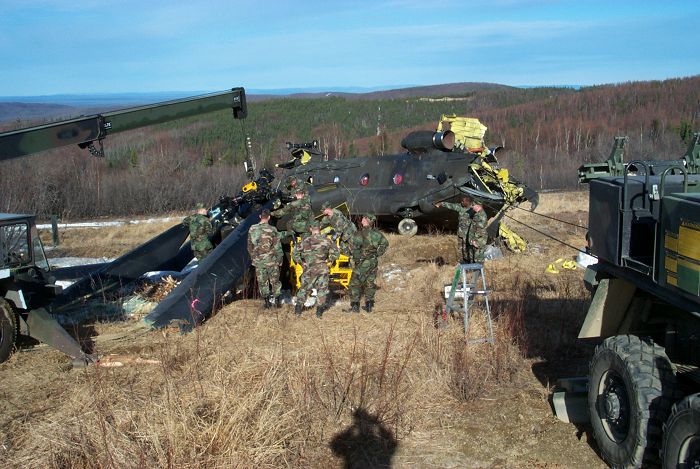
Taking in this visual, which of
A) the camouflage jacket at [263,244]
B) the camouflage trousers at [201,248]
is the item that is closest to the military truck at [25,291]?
the camouflage jacket at [263,244]

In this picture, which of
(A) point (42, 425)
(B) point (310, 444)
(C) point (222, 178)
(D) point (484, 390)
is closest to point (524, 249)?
(D) point (484, 390)

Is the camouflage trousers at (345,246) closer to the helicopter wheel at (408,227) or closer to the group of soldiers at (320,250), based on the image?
the group of soldiers at (320,250)

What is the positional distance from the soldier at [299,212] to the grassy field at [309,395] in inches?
67.8

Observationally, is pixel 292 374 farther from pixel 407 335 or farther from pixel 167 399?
pixel 407 335

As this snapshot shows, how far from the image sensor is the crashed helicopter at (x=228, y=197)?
28.3 ft

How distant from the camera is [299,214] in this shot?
11984 mm

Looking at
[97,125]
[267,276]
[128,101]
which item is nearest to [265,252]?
[267,276]

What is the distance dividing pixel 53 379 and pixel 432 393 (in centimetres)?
421

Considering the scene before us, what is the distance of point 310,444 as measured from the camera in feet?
20.2

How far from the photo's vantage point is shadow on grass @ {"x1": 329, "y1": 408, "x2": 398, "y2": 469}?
19.7 ft

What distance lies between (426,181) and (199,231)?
632 cm

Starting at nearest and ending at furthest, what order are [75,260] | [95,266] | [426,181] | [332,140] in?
1. [95,266]
2. [75,260]
3. [426,181]
4. [332,140]

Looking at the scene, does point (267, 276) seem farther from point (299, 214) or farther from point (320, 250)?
point (299, 214)

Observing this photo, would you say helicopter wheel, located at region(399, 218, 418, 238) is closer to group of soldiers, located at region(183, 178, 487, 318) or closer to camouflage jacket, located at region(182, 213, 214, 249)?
group of soldiers, located at region(183, 178, 487, 318)
